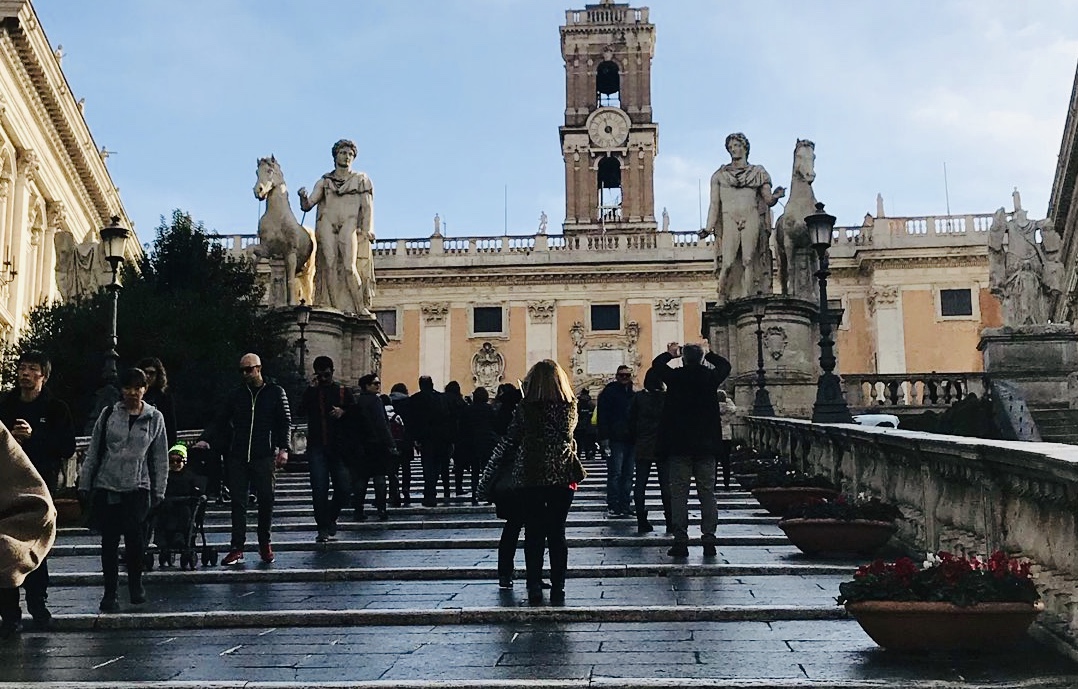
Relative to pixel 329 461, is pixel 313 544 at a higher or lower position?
lower

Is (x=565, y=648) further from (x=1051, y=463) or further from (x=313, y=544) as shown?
(x=313, y=544)

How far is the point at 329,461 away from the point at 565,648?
18.8 feet

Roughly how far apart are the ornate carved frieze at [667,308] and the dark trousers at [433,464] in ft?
127

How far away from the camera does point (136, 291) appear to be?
85.9ft

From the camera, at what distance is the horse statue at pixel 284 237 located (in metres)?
22.4

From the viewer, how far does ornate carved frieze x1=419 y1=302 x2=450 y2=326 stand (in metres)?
54.3

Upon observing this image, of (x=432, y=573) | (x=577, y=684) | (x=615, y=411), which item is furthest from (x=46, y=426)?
(x=615, y=411)

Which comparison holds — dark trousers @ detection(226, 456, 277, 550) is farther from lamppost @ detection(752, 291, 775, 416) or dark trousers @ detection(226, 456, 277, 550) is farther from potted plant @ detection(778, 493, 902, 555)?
lamppost @ detection(752, 291, 775, 416)

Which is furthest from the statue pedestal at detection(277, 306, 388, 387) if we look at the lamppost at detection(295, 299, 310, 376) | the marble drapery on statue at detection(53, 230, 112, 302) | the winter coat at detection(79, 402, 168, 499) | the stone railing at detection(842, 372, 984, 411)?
the winter coat at detection(79, 402, 168, 499)

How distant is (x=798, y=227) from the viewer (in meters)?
22.6

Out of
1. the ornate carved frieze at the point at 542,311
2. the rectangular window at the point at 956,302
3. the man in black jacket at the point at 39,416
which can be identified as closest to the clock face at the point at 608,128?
the ornate carved frieze at the point at 542,311

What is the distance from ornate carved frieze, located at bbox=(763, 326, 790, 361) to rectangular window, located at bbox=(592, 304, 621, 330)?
106 feet

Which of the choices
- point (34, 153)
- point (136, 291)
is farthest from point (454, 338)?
point (136, 291)

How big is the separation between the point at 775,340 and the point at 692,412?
484 inches
